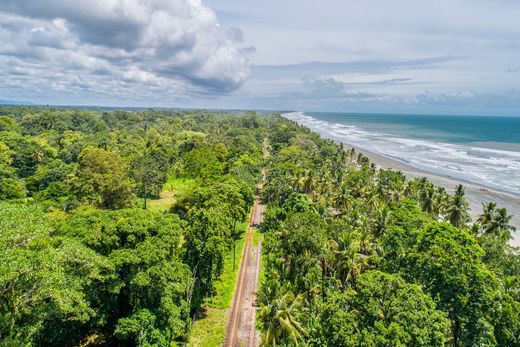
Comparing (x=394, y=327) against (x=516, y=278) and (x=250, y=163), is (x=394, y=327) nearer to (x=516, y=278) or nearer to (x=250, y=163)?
(x=516, y=278)

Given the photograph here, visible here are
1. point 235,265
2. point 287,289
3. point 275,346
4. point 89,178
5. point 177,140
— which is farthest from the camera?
point 177,140

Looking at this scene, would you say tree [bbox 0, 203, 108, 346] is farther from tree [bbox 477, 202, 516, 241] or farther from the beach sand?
the beach sand

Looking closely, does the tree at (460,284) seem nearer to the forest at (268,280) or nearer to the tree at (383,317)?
the forest at (268,280)

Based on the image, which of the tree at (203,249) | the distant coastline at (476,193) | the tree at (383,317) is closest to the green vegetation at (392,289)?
the tree at (383,317)

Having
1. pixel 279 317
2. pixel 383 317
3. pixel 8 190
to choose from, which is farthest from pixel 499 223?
pixel 8 190

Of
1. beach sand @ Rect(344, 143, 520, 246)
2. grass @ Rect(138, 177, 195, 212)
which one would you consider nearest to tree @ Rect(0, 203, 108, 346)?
grass @ Rect(138, 177, 195, 212)

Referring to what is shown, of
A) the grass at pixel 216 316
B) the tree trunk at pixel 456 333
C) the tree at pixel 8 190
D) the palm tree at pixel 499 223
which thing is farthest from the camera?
the tree at pixel 8 190

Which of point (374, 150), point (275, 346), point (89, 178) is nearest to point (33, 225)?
point (275, 346)

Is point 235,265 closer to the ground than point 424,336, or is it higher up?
closer to the ground
